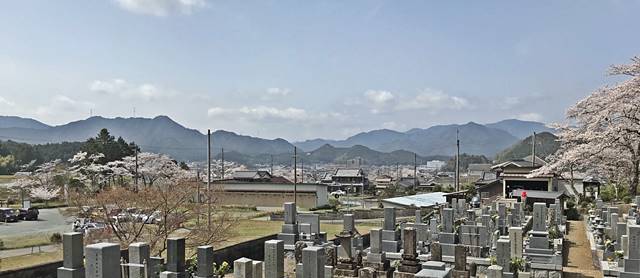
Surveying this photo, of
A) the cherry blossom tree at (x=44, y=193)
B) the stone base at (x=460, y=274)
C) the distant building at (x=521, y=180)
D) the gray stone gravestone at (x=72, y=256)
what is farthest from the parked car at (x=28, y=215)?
the distant building at (x=521, y=180)

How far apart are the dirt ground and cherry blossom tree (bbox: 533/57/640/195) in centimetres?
462

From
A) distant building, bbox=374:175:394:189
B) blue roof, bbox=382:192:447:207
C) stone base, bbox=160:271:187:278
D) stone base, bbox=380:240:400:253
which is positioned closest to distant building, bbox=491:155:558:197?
blue roof, bbox=382:192:447:207

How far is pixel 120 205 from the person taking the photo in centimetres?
1633

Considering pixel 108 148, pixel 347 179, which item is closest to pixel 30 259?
pixel 108 148

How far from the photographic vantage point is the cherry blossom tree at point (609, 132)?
75.9 feet

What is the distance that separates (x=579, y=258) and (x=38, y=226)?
29660mm

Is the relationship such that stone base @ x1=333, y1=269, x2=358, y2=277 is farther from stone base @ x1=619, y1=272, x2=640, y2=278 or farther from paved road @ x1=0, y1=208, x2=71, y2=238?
paved road @ x1=0, y1=208, x2=71, y2=238

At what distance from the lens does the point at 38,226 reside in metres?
30.2

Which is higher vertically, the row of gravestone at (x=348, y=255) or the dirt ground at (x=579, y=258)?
the row of gravestone at (x=348, y=255)

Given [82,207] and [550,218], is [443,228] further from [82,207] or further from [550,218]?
[82,207]

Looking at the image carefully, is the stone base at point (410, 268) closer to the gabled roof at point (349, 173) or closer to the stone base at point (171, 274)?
the stone base at point (171, 274)

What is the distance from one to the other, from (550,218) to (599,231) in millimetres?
5599

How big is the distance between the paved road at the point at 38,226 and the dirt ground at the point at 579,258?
22503mm

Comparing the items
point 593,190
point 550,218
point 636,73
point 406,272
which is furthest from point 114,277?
point 593,190
